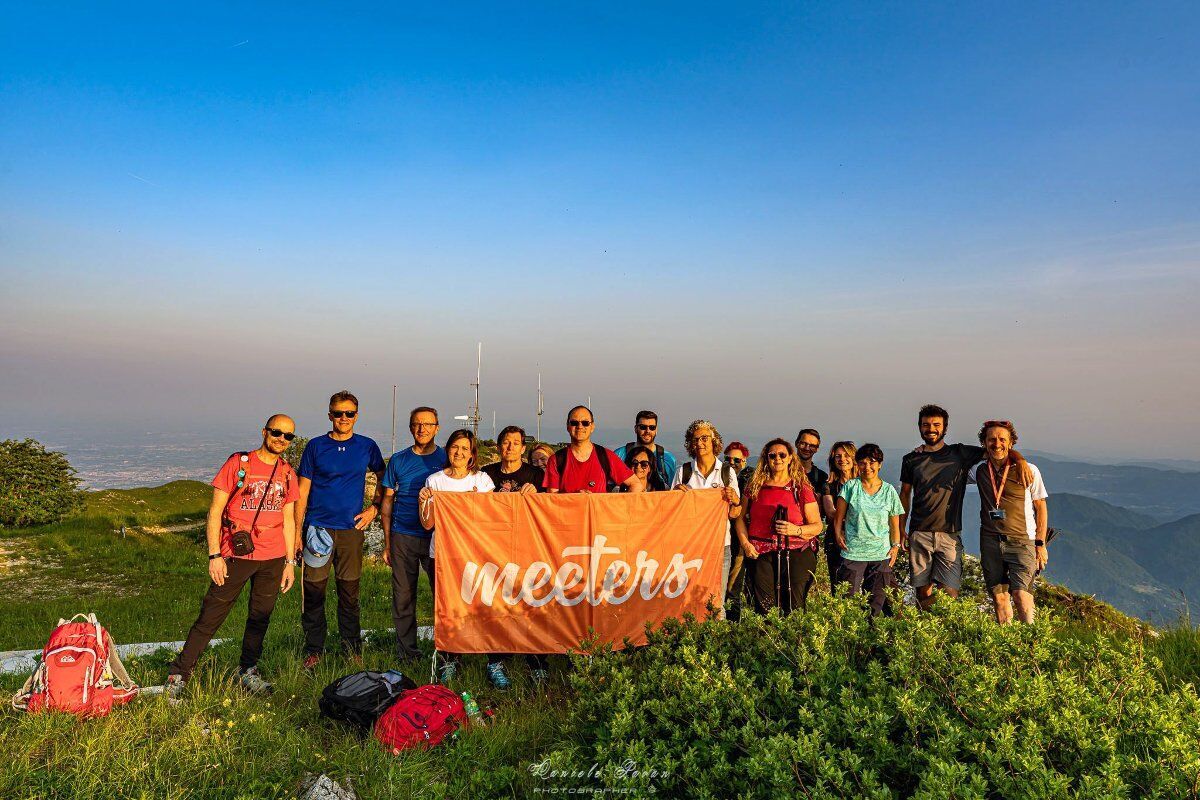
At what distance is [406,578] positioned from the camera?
7285 millimetres

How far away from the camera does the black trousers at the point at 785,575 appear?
7312mm

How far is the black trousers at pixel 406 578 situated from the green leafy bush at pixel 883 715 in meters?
2.55

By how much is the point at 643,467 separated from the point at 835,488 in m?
2.43

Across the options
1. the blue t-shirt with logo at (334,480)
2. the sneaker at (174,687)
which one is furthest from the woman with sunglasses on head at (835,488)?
the sneaker at (174,687)

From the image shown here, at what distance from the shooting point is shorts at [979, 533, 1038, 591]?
7.60m

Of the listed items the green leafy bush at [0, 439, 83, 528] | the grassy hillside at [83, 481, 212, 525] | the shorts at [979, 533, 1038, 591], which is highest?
the shorts at [979, 533, 1038, 591]

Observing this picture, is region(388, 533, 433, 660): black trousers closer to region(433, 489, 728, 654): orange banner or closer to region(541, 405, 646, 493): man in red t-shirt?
region(433, 489, 728, 654): orange banner

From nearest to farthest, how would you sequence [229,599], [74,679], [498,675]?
[74,679] → [229,599] → [498,675]

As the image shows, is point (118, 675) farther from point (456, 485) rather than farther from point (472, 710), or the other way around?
point (456, 485)

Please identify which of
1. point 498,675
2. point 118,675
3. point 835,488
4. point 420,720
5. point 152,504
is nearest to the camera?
Answer: point 420,720

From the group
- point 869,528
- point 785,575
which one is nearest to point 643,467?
point 785,575

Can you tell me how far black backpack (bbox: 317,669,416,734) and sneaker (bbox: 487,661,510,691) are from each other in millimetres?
1117

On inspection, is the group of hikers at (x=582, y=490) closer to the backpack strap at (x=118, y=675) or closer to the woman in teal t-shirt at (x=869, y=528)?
the woman in teal t-shirt at (x=869, y=528)

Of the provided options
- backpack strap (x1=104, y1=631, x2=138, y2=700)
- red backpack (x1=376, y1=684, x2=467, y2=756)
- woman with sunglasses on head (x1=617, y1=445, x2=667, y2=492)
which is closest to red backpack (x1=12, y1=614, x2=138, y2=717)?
backpack strap (x1=104, y1=631, x2=138, y2=700)
